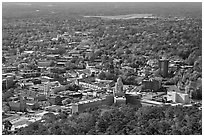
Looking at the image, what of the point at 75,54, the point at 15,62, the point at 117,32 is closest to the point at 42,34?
the point at 117,32

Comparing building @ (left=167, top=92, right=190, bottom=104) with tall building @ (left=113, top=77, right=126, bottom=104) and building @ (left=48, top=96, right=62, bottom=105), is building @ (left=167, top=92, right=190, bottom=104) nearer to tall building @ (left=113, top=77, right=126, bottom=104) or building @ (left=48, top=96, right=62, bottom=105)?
tall building @ (left=113, top=77, right=126, bottom=104)

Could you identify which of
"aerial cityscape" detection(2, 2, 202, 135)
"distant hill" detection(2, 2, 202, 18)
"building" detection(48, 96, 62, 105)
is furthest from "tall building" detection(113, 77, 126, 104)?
"distant hill" detection(2, 2, 202, 18)

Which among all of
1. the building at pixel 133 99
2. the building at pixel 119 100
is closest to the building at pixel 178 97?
the building at pixel 133 99

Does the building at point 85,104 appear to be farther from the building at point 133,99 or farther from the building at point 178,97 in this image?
the building at point 178,97

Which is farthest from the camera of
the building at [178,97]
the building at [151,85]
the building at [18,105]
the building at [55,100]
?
the building at [151,85]

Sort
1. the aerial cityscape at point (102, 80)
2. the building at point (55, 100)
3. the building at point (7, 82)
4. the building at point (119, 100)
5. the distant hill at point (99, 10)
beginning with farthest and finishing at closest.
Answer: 1. the distant hill at point (99, 10)
2. the building at point (7, 82)
3. the building at point (55, 100)
4. the building at point (119, 100)
5. the aerial cityscape at point (102, 80)

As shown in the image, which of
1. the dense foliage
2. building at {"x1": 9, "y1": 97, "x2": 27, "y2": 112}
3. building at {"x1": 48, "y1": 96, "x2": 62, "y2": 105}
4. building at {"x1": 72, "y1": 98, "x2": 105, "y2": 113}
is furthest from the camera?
building at {"x1": 48, "y1": 96, "x2": 62, "y2": 105}

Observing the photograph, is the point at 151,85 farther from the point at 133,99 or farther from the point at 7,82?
the point at 7,82

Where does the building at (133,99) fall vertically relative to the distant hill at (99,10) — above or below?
above
